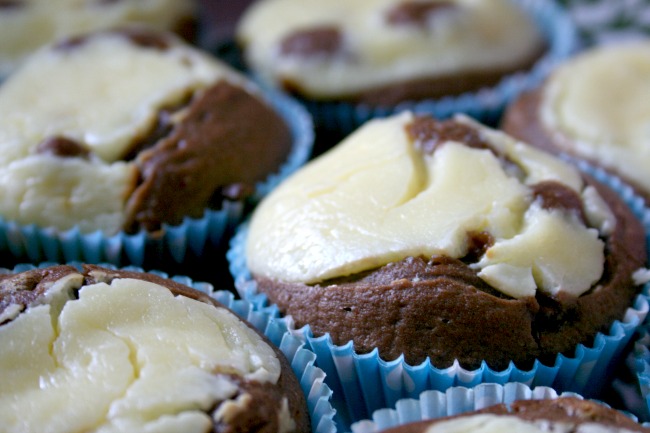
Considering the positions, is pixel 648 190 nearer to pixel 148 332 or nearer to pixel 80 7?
pixel 148 332

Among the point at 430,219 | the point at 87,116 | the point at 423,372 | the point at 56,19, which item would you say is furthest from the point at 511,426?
the point at 56,19

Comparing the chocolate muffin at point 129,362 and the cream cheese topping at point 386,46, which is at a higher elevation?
the cream cheese topping at point 386,46

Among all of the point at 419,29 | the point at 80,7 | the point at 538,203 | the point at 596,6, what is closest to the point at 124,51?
the point at 80,7

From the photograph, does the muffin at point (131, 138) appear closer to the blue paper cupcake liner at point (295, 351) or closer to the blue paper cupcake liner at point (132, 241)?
the blue paper cupcake liner at point (132, 241)

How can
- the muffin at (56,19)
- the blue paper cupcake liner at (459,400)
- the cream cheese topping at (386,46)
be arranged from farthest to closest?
1. the muffin at (56,19)
2. the cream cheese topping at (386,46)
3. the blue paper cupcake liner at (459,400)

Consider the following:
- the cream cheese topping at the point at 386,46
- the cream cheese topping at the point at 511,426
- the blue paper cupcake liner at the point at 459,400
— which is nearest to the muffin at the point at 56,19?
the cream cheese topping at the point at 386,46

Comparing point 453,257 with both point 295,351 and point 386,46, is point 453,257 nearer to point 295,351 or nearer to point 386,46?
point 295,351
